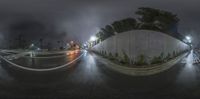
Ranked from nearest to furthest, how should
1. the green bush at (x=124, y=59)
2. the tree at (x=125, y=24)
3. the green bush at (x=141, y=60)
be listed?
the green bush at (x=141, y=60), the green bush at (x=124, y=59), the tree at (x=125, y=24)

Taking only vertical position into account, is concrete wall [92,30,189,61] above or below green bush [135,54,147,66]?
above

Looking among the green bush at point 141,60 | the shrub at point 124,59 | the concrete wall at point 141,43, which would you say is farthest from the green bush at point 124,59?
the green bush at point 141,60

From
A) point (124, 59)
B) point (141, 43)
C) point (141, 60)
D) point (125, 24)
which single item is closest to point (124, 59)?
point (124, 59)

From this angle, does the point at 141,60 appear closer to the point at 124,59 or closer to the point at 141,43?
the point at 141,43

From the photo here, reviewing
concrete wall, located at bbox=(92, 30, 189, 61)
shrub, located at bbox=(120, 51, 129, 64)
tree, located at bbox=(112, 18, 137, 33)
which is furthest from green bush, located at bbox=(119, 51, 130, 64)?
tree, located at bbox=(112, 18, 137, 33)

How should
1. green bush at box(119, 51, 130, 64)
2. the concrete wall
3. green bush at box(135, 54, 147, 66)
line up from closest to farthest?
the concrete wall < green bush at box(135, 54, 147, 66) < green bush at box(119, 51, 130, 64)

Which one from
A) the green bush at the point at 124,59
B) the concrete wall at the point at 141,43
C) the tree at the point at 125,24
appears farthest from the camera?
the tree at the point at 125,24

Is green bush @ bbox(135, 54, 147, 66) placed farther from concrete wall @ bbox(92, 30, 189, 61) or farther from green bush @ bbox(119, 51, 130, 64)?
green bush @ bbox(119, 51, 130, 64)

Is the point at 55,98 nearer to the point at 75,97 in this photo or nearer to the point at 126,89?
the point at 75,97

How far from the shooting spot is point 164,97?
33.9 ft

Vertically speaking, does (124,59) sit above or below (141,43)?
below

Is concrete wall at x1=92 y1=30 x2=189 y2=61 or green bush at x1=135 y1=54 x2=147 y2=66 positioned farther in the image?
green bush at x1=135 y1=54 x2=147 y2=66

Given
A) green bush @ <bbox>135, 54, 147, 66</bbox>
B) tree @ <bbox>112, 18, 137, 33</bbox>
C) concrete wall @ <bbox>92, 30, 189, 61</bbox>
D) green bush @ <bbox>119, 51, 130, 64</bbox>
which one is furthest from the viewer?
tree @ <bbox>112, 18, 137, 33</bbox>

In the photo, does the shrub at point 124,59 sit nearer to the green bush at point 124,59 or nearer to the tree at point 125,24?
the green bush at point 124,59
